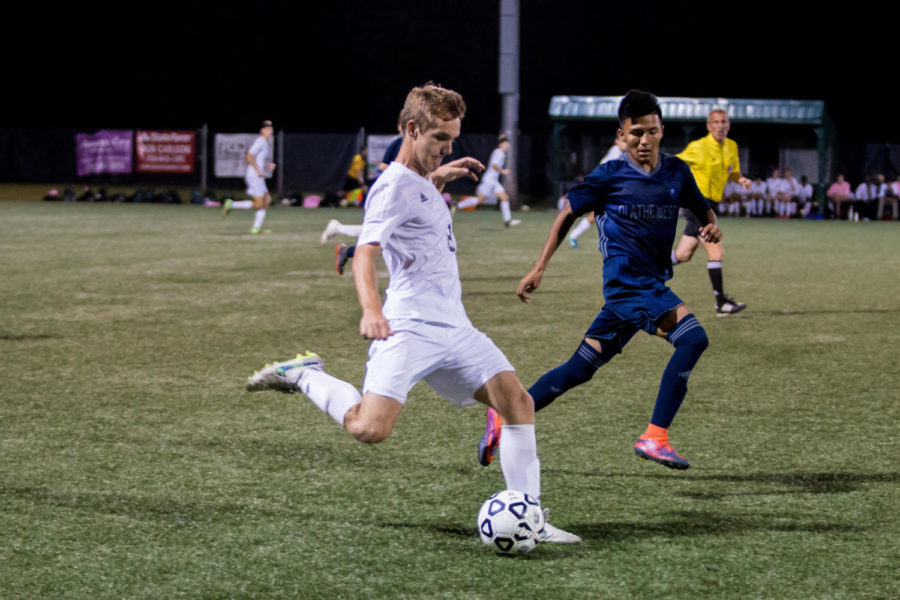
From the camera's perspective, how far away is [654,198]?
545 centimetres

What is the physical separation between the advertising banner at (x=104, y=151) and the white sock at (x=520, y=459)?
35749 mm

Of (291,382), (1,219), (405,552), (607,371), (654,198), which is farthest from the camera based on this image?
(1,219)

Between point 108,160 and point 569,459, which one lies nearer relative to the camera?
point 569,459

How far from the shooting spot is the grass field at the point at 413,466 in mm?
4008

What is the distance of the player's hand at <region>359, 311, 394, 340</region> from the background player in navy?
5.04 feet

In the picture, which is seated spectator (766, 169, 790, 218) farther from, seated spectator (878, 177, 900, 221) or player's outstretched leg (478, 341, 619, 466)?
player's outstretched leg (478, 341, 619, 466)

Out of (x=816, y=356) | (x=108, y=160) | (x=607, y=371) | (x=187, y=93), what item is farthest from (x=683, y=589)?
(x=187, y=93)

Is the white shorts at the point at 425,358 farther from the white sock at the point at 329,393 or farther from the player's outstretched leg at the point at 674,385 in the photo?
the player's outstretched leg at the point at 674,385

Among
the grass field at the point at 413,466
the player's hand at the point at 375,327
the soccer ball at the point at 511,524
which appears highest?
the player's hand at the point at 375,327

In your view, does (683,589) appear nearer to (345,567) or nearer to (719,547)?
(719,547)

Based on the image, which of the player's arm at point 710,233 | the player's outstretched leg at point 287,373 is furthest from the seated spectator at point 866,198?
the player's outstretched leg at point 287,373

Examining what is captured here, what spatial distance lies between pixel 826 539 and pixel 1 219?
24686 mm

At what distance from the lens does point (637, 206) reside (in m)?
5.45

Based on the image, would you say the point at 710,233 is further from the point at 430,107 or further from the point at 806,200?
the point at 806,200
